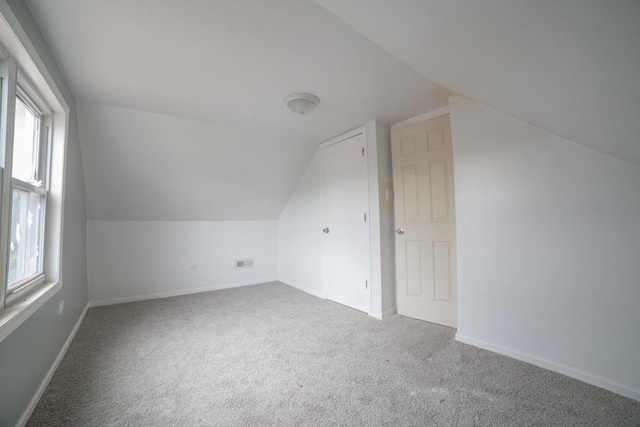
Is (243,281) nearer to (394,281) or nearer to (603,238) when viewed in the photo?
(394,281)

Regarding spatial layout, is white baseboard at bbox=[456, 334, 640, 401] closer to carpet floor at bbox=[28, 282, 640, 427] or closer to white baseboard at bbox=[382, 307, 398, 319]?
carpet floor at bbox=[28, 282, 640, 427]

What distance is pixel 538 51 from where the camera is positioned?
1.00m

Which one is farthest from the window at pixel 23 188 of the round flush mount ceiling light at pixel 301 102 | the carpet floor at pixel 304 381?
the round flush mount ceiling light at pixel 301 102

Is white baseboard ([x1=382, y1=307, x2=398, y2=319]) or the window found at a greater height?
the window

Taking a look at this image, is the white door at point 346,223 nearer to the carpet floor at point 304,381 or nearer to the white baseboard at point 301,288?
the white baseboard at point 301,288

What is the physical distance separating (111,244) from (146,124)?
177 centimetres

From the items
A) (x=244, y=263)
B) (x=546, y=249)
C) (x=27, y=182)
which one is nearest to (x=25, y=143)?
(x=27, y=182)

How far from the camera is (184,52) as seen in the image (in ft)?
5.72

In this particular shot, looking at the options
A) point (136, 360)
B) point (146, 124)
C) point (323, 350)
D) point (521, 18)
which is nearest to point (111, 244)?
point (146, 124)

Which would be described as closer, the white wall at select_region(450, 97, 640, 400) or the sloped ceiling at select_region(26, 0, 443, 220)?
the sloped ceiling at select_region(26, 0, 443, 220)

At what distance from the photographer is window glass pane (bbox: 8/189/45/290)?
1.56 meters

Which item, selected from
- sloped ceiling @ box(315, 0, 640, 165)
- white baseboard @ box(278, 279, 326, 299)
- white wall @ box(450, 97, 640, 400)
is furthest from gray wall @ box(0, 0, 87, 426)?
white wall @ box(450, 97, 640, 400)

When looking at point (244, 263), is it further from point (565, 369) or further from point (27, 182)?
point (565, 369)

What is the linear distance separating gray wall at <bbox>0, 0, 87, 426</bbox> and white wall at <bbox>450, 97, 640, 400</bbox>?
2.79 m
